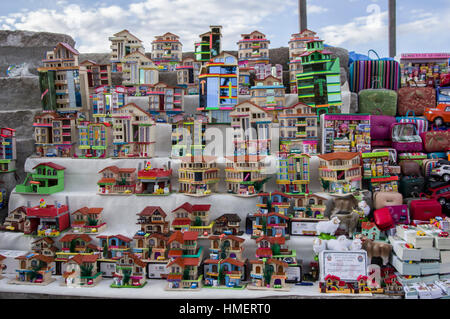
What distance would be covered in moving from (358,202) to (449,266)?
192 cm

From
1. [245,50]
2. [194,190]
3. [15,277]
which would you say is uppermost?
[245,50]

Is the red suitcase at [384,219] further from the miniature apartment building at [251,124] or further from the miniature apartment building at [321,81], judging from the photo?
the miniature apartment building at [321,81]

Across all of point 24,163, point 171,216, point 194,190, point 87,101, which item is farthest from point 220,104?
point 24,163

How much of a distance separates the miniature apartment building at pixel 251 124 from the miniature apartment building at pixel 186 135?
79 centimetres

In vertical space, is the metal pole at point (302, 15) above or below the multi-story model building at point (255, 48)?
above

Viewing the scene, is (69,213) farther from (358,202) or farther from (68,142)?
(358,202)

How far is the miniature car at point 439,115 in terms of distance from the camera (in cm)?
992

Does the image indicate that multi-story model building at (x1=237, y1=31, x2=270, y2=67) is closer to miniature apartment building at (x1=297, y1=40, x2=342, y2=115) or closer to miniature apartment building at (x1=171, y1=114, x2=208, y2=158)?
miniature apartment building at (x1=297, y1=40, x2=342, y2=115)

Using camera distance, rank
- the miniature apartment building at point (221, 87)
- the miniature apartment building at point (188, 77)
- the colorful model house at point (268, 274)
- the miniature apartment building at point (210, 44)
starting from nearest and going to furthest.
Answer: the colorful model house at point (268, 274) < the miniature apartment building at point (221, 87) < the miniature apartment building at point (188, 77) < the miniature apartment building at point (210, 44)

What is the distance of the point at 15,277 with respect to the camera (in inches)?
310

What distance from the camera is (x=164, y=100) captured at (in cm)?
1046

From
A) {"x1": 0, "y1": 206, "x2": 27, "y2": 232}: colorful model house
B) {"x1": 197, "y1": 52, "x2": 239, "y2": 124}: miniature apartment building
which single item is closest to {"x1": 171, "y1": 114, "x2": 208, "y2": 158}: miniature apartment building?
{"x1": 197, "y1": 52, "x2": 239, "y2": 124}: miniature apartment building

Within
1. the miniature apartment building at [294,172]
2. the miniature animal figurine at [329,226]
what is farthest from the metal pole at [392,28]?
the miniature animal figurine at [329,226]

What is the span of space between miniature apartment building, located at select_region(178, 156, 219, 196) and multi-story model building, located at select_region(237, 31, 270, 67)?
4604 millimetres
